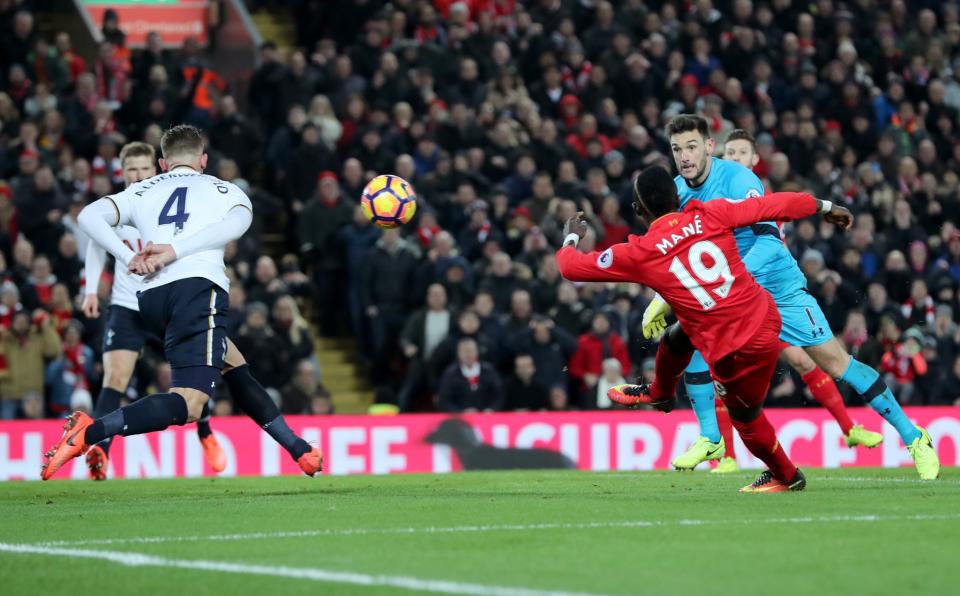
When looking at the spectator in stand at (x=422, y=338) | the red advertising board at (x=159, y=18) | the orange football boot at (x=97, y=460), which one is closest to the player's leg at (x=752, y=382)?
the orange football boot at (x=97, y=460)

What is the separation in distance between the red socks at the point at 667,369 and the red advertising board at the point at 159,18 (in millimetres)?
13493

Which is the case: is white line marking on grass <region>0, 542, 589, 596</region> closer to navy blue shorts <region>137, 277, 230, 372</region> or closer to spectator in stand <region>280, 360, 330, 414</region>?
navy blue shorts <region>137, 277, 230, 372</region>

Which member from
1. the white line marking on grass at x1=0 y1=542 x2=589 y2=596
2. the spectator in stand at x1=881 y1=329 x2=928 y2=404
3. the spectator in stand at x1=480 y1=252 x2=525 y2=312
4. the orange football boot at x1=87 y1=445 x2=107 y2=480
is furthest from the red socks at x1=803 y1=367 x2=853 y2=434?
the spectator in stand at x1=881 y1=329 x2=928 y2=404

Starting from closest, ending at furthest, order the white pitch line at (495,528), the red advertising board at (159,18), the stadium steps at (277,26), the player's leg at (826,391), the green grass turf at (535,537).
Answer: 1. the green grass turf at (535,537)
2. the white pitch line at (495,528)
3. the player's leg at (826,391)
4. the red advertising board at (159,18)
5. the stadium steps at (277,26)

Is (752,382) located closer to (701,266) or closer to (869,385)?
(701,266)

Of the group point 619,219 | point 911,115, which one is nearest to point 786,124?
point 911,115

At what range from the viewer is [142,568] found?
21.5 feet

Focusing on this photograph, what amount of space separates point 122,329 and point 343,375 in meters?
8.06

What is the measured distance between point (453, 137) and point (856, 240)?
5.15 m

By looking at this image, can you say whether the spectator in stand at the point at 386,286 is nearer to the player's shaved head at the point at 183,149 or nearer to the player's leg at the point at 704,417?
the player's leg at the point at 704,417

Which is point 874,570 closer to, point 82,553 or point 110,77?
point 82,553

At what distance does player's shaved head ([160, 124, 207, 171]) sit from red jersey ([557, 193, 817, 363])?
248 cm

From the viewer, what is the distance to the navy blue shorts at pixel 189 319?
9453 millimetres

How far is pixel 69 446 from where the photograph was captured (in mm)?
9172
